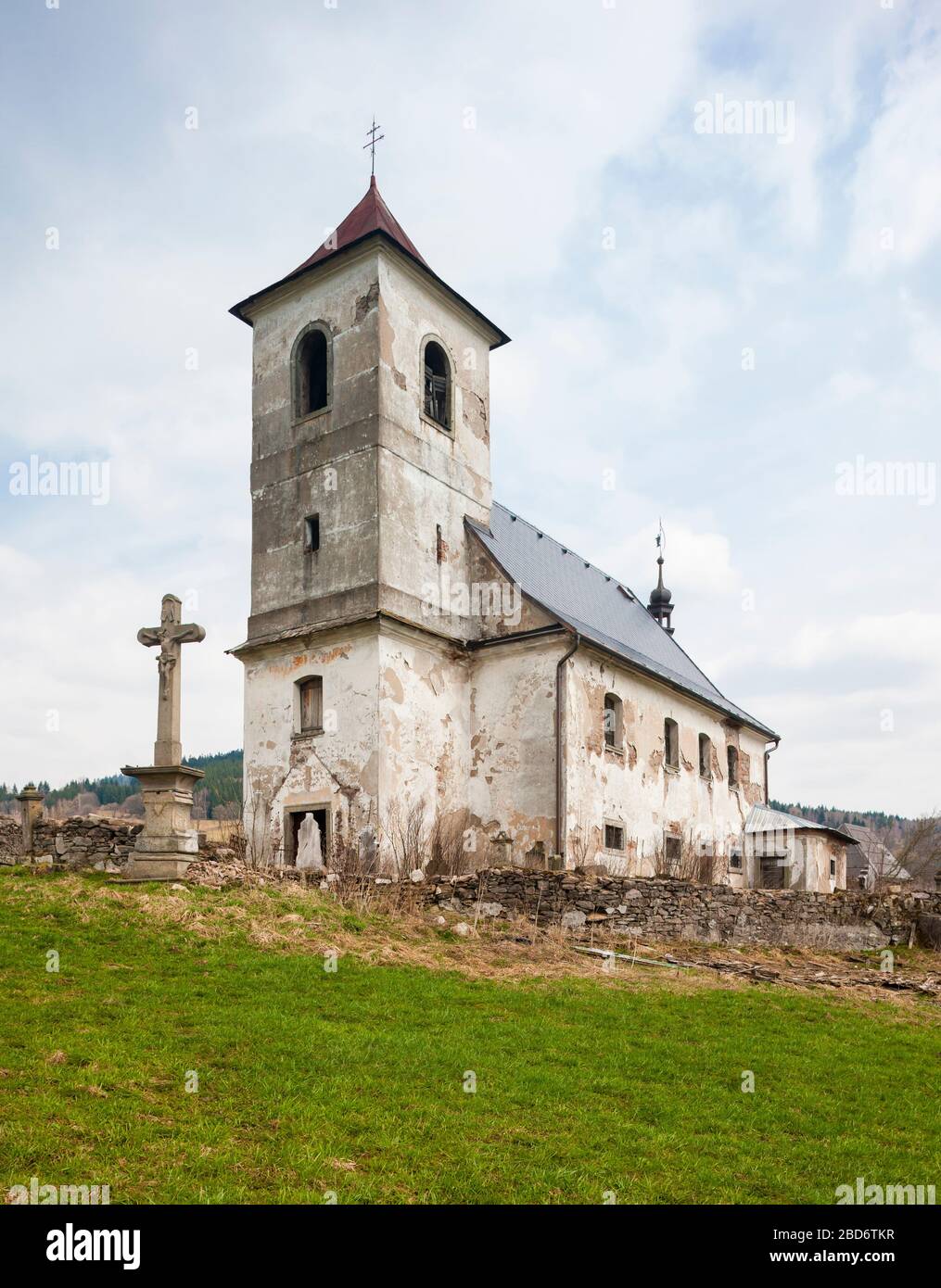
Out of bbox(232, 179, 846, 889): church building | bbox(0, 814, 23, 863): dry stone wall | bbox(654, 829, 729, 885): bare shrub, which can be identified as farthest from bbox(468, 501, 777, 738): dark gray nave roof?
bbox(0, 814, 23, 863): dry stone wall

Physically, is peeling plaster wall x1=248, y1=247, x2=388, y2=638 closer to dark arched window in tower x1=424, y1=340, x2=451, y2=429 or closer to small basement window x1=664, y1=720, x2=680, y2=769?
dark arched window in tower x1=424, y1=340, x2=451, y2=429

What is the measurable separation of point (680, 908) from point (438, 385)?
14.0 m

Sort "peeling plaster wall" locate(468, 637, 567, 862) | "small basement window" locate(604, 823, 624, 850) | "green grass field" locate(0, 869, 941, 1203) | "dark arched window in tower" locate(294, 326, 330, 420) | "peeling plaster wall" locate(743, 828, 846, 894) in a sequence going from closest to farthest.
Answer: "green grass field" locate(0, 869, 941, 1203) < "peeling plaster wall" locate(468, 637, 567, 862) < "small basement window" locate(604, 823, 624, 850) < "dark arched window in tower" locate(294, 326, 330, 420) < "peeling plaster wall" locate(743, 828, 846, 894)

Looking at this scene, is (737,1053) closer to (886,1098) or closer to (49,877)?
(886,1098)

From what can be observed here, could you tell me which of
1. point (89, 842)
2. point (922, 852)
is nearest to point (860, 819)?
point (922, 852)

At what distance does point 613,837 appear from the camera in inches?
944

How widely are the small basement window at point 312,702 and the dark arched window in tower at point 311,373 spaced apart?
6367mm

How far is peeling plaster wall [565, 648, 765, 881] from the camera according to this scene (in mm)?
22781

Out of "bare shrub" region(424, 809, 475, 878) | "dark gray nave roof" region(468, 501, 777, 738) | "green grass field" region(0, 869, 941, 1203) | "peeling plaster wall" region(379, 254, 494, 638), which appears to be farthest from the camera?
"dark gray nave roof" region(468, 501, 777, 738)

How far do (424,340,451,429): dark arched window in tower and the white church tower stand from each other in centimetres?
4

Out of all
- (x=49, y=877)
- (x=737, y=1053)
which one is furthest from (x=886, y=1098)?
(x=49, y=877)

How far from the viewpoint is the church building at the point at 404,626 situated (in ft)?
71.5

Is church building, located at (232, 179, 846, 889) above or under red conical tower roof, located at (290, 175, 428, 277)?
under

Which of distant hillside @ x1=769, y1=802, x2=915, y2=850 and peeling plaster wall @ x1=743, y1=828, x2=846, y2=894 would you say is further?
distant hillside @ x1=769, y1=802, x2=915, y2=850
